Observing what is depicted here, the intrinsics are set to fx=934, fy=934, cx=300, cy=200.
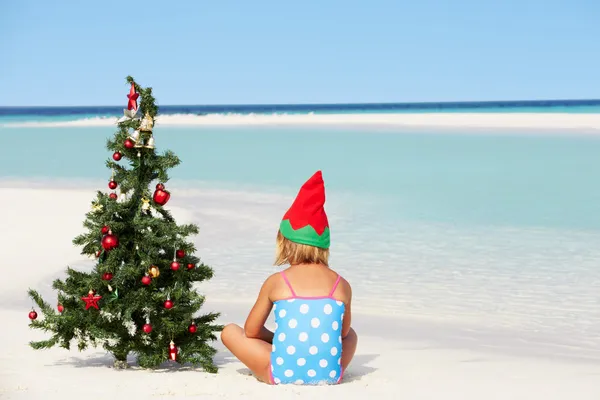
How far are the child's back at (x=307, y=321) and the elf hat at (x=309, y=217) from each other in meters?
0.17

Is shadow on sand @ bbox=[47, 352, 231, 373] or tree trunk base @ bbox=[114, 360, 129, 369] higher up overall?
tree trunk base @ bbox=[114, 360, 129, 369]

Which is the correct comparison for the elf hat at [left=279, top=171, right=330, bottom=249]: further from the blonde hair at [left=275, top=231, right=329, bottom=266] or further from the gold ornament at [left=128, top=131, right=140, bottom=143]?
the gold ornament at [left=128, top=131, right=140, bottom=143]

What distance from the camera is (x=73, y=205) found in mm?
15766

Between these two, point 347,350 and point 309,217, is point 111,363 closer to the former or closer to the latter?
point 347,350

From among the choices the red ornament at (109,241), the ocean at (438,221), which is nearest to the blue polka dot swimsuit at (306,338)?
the red ornament at (109,241)

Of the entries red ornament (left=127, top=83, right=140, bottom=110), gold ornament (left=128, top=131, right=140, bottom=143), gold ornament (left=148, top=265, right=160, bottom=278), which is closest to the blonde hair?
gold ornament (left=148, top=265, right=160, bottom=278)

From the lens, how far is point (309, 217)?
18.1 feet

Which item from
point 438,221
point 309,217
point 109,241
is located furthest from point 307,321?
point 438,221

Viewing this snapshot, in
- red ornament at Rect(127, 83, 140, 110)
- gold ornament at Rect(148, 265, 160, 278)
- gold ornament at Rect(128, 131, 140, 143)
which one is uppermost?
red ornament at Rect(127, 83, 140, 110)

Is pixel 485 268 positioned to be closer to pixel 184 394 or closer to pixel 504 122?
pixel 184 394

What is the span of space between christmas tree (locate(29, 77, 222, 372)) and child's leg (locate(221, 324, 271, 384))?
33 cm

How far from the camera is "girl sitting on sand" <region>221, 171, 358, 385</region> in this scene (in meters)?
5.50

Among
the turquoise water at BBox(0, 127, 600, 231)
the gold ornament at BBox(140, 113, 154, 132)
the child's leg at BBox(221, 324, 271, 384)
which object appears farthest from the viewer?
the turquoise water at BBox(0, 127, 600, 231)

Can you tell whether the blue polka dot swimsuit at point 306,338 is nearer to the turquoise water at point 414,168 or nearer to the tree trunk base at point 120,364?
the tree trunk base at point 120,364
